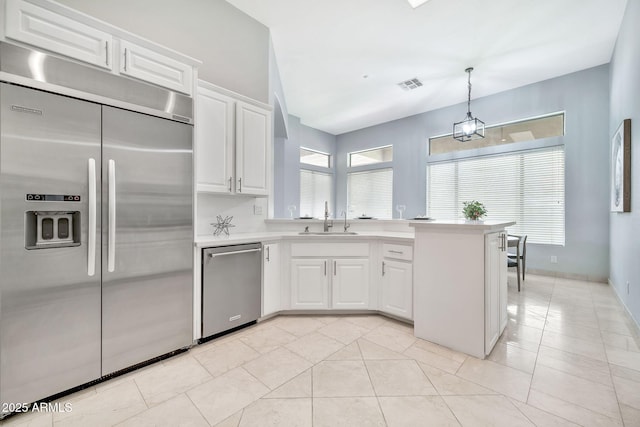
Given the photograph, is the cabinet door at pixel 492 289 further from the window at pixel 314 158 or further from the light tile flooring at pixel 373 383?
the window at pixel 314 158

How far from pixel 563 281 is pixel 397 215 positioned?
3278 mm

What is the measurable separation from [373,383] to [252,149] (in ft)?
7.78

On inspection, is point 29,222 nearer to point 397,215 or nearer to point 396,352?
point 396,352

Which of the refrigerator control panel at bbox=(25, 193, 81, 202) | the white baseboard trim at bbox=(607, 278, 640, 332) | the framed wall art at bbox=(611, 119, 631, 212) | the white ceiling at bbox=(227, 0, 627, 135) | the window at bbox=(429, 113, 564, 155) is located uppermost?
the white ceiling at bbox=(227, 0, 627, 135)

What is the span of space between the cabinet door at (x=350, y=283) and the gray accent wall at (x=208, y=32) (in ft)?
7.47

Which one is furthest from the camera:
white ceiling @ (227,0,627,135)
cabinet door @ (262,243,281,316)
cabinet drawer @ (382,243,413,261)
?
white ceiling @ (227,0,627,135)

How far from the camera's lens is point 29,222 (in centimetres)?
153

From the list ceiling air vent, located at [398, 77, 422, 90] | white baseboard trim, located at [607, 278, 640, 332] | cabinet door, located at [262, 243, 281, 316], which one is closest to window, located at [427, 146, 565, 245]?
white baseboard trim, located at [607, 278, 640, 332]

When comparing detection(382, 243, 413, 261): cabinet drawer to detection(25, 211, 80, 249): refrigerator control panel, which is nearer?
detection(25, 211, 80, 249): refrigerator control panel

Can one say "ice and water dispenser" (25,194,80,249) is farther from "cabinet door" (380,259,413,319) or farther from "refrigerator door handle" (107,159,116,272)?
"cabinet door" (380,259,413,319)

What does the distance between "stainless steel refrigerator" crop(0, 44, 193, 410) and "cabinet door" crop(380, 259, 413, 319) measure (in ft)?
6.13

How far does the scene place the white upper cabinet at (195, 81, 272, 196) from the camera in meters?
2.51

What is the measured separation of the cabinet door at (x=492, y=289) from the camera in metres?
2.07

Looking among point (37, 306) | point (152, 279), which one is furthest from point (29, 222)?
point (152, 279)
